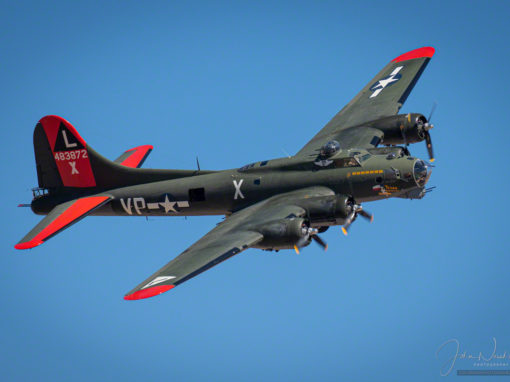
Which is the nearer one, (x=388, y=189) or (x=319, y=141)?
(x=388, y=189)

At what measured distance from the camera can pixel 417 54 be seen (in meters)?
49.4

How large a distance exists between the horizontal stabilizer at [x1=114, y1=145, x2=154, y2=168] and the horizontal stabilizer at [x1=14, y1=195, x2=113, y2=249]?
3.76 meters

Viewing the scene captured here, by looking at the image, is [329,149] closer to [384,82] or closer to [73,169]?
[384,82]

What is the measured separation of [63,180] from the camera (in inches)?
1657

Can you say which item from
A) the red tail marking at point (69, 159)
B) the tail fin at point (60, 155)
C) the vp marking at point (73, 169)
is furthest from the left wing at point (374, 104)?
the vp marking at point (73, 169)

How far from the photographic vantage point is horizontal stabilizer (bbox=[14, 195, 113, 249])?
3722 cm

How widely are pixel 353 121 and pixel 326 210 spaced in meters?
9.96

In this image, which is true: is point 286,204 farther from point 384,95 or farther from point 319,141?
point 384,95

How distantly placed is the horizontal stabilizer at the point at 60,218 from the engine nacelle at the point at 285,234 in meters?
9.51

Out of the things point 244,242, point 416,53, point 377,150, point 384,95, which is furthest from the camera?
point 416,53

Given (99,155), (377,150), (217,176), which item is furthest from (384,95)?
(99,155)

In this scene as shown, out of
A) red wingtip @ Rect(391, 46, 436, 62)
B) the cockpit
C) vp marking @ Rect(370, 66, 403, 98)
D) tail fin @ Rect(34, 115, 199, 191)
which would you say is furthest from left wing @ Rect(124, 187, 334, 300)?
red wingtip @ Rect(391, 46, 436, 62)

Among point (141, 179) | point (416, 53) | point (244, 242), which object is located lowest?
point (244, 242)

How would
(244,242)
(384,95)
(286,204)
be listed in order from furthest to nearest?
(384,95) < (286,204) < (244,242)
